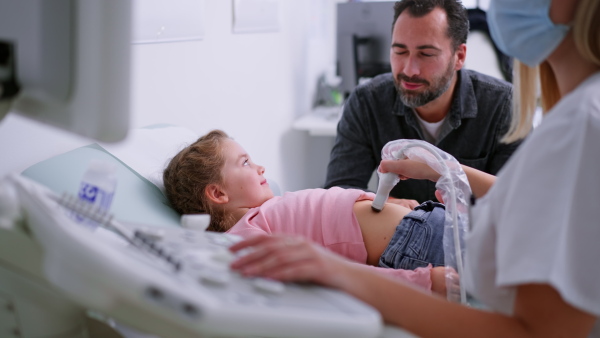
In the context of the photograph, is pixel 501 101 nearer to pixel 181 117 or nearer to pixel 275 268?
pixel 181 117

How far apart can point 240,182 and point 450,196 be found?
716 millimetres

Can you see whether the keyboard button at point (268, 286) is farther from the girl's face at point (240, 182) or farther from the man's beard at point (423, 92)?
the man's beard at point (423, 92)

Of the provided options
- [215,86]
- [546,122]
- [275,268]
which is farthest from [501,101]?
[275,268]

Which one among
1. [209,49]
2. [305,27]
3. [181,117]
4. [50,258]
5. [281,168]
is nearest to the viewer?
[50,258]

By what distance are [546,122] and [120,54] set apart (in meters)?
0.53

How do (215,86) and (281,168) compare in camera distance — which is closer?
(215,86)

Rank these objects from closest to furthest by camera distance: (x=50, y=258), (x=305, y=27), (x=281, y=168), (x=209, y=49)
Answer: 1. (x=50, y=258)
2. (x=209, y=49)
3. (x=281, y=168)
4. (x=305, y=27)

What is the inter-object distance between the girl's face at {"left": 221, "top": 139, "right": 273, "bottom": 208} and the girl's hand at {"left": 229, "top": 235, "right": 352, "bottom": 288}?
1061mm

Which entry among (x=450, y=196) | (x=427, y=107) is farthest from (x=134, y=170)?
(x=427, y=107)

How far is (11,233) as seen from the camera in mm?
823

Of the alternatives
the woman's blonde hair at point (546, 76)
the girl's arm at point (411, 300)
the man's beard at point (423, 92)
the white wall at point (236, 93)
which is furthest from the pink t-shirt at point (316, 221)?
the girl's arm at point (411, 300)

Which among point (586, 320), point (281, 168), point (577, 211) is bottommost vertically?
point (281, 168)

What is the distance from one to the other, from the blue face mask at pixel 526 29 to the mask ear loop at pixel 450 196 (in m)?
→ 0.44

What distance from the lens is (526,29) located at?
2.94 feet
